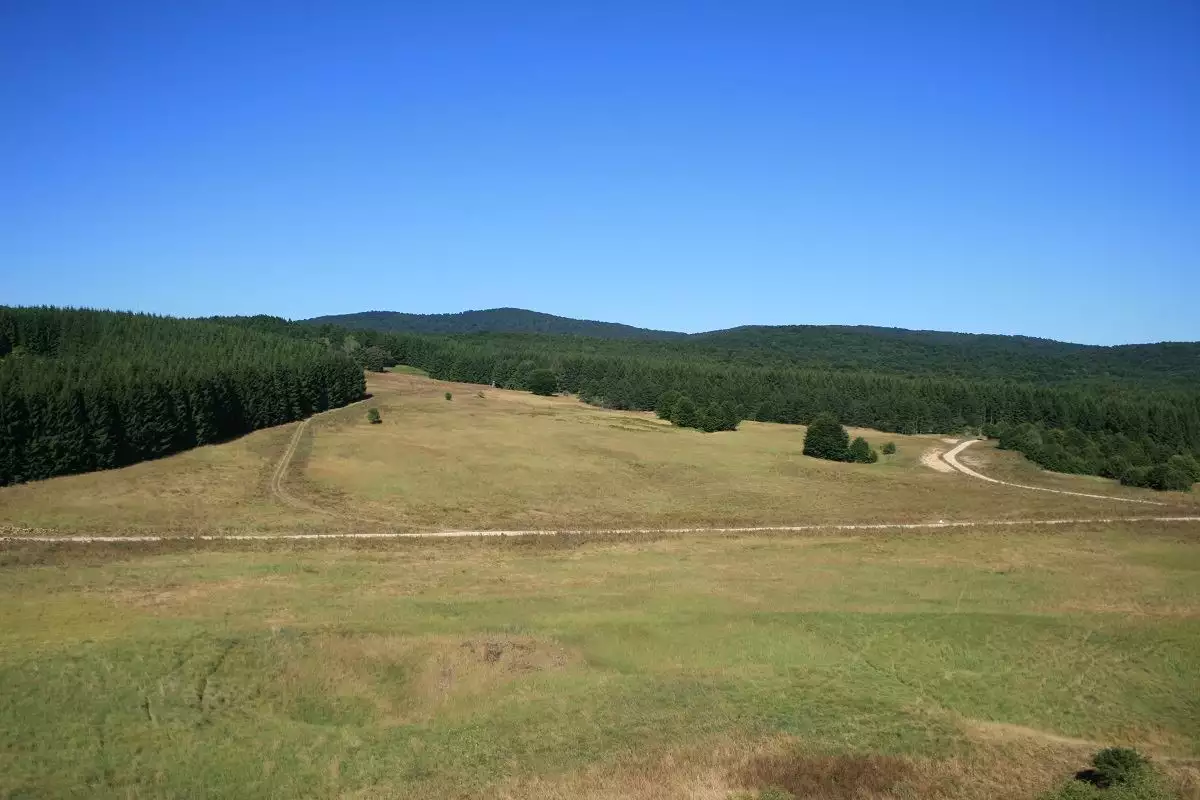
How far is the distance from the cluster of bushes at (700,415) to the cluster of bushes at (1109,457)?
35.8m

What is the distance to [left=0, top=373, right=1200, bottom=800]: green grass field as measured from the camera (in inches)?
936

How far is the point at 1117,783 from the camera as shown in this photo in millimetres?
22766

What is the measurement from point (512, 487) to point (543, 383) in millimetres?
98548

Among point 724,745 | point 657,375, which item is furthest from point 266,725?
point 657,375

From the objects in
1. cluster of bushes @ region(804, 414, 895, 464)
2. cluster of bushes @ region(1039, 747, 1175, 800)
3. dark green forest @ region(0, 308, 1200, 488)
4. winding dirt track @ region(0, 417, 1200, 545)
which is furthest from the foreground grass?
cluster of bushes @ region(804, 414, 895, 464)

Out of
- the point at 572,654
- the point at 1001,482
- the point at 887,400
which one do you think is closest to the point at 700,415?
the point at 887,400

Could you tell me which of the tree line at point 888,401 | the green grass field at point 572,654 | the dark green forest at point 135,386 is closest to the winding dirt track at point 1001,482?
the tree line at point 888,401

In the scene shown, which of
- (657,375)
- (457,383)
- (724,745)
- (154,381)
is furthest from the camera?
(457,383)

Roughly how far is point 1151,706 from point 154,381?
77191 millimetres

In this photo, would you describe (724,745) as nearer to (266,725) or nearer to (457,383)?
(266,725)

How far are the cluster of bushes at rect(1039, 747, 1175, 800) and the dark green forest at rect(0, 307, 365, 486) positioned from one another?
224 ft

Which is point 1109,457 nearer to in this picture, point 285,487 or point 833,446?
point 833,446

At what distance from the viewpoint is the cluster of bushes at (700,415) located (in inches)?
4803

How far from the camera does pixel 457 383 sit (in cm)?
18200
